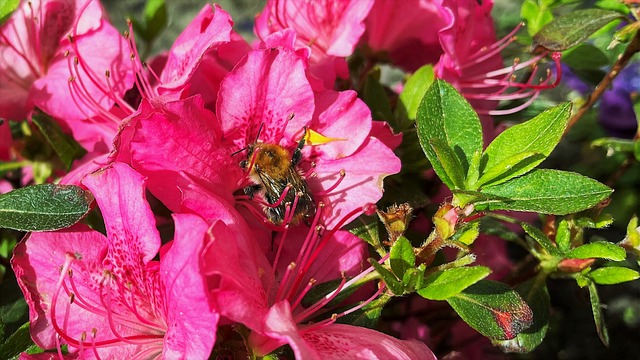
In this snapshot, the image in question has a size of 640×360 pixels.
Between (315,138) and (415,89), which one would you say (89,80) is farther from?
(415,89)

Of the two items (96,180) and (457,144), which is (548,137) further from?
(96,180)

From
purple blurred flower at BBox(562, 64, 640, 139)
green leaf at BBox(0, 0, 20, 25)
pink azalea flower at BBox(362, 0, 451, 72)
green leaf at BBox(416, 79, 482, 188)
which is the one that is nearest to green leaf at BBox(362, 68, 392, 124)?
pink azalea flower at BBox(362, 0, 451, 72)

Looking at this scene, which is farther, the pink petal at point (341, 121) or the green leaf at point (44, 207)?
the pink petal at point (341, 121)

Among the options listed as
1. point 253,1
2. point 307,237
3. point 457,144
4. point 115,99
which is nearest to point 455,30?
point 457,144

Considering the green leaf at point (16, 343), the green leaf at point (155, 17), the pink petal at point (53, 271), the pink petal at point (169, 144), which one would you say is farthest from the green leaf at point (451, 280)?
the green leaf at point (155, 17)

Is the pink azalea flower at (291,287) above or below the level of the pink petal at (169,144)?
below

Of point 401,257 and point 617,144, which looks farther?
point 617,144

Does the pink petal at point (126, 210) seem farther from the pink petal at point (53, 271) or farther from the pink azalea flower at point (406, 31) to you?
the pink azalea flower at point (406, 31)

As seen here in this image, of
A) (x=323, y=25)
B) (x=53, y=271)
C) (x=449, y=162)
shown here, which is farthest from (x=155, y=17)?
(x=449, y=162)
